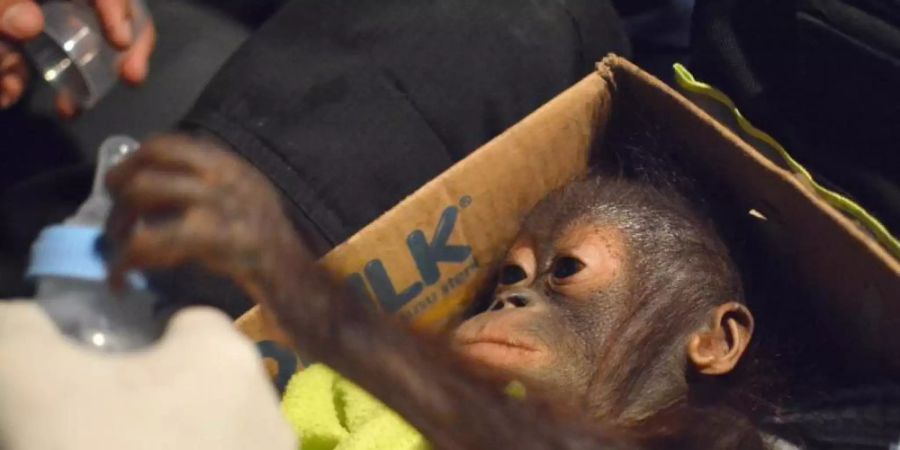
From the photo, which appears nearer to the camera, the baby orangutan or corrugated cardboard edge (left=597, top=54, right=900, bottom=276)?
the baby orangutan

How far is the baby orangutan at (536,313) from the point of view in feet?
1.57

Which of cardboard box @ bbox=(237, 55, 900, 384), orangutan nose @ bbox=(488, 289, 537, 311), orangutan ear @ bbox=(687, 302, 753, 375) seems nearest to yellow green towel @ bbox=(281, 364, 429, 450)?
cardboard box @ bbox=(237, 55, 900, 384)

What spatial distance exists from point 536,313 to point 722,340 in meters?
0.15

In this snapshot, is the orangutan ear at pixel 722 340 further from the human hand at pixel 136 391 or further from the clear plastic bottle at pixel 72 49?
the clear plastic bottle at pixel 72 49

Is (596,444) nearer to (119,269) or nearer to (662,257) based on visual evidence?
(119,269)

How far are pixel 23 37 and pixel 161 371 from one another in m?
0.48

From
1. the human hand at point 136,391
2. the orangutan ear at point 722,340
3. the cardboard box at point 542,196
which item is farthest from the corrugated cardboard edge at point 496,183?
the human hand at point 136,391

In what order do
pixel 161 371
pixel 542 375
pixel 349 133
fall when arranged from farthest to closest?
pixel 349 133 < pixel 542 375 < pixel 161 371

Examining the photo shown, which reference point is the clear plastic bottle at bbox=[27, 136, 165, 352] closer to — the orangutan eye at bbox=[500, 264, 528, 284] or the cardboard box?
the cardboard box

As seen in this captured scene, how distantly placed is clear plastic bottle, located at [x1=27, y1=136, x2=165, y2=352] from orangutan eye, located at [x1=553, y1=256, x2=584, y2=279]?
44 centimetres

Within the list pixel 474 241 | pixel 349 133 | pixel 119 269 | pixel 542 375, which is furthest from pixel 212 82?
pixel 119 269

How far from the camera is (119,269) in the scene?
0.45 m

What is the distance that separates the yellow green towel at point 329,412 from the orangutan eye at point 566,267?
0.18m

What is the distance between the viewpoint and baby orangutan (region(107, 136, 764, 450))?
0.48 metres
